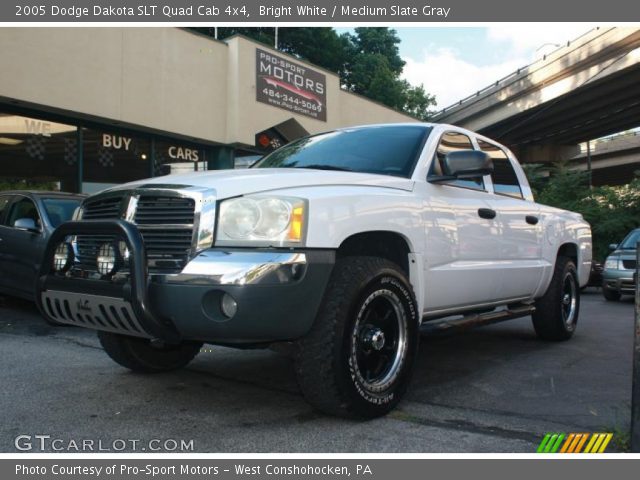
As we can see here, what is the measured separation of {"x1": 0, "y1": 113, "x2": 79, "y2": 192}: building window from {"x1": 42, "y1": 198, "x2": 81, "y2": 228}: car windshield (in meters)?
5.12

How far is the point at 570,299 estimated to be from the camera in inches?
254

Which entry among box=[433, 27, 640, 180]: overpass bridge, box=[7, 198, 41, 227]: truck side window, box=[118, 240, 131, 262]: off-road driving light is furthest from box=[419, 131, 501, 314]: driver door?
box=[433, 27, 640, 180]: overpass bridge

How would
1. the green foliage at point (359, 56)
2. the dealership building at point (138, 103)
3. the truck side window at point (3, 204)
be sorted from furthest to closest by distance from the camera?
the green foliage at point (359, 56) < the dealership building at point (138, 103) < the truck side window at point (3, 204)

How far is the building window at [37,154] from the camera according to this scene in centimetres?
1185

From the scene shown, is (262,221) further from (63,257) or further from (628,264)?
(628,264)

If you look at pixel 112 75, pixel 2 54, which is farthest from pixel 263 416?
pixel 112 75

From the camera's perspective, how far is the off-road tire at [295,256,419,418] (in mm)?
3102

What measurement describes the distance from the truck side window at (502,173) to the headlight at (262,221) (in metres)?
2.64

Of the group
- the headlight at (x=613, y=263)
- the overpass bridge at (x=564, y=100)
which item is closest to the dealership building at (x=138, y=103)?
the headlight at (x=613, y=263)

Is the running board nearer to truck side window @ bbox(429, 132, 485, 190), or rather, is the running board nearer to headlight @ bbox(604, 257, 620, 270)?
truck side window @ bbox(429, 132, 485, 190)

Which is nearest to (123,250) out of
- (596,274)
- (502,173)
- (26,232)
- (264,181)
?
(264,181)

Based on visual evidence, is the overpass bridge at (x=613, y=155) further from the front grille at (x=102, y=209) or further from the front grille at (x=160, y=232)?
the front grille at (x=160, y=232)

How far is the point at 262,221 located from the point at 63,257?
1.21 m
